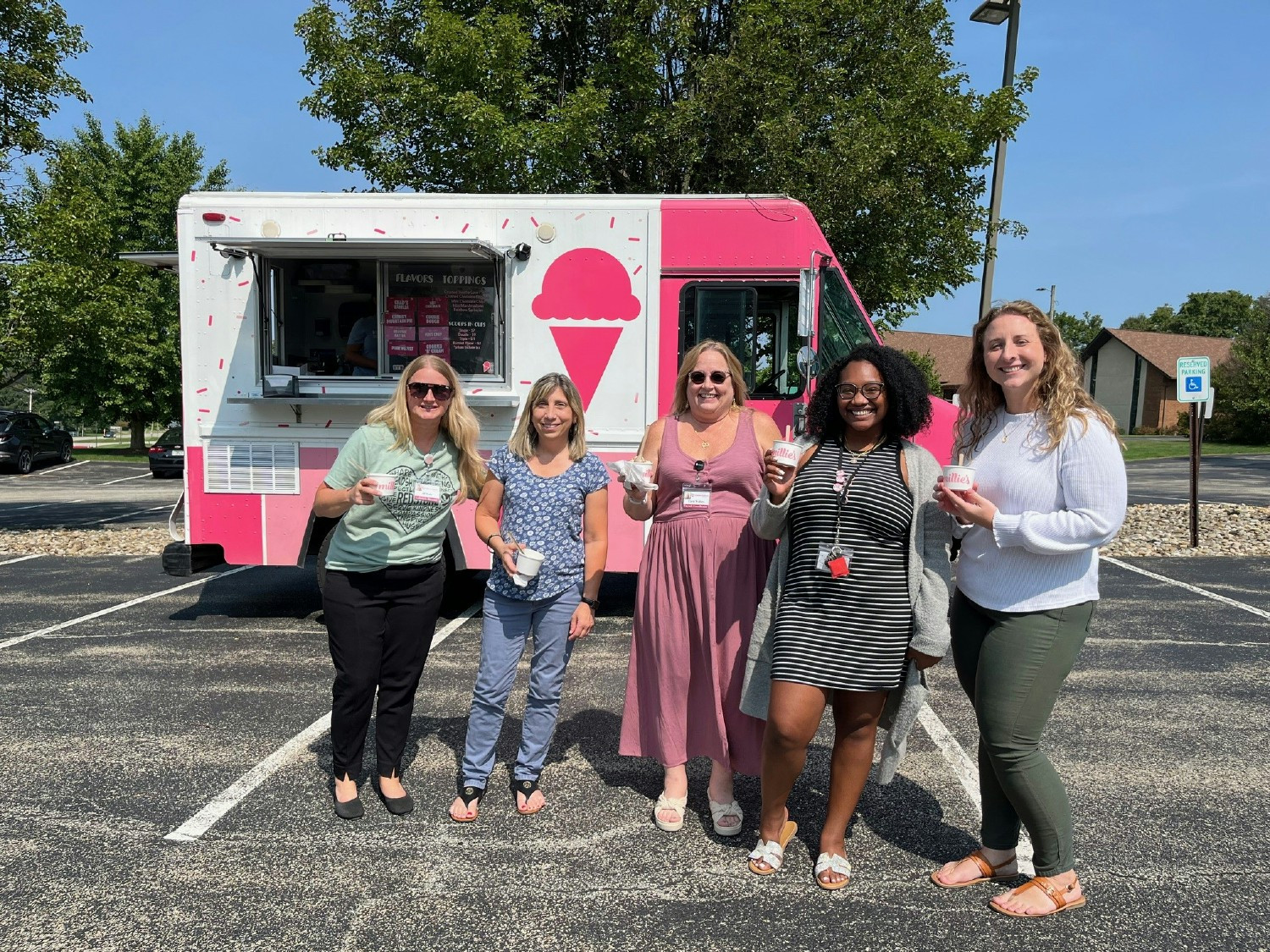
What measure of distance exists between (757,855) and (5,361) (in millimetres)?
11002

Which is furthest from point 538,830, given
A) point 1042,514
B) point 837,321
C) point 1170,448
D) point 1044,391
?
point 1170,448

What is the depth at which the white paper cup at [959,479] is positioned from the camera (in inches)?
106

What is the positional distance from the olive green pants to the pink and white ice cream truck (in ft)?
11.6

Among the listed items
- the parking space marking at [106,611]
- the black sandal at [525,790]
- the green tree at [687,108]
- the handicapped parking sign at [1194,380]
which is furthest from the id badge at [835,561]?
the handicapped parking sign at [1194,380]

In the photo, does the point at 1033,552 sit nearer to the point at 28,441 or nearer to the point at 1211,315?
the point at 28,441

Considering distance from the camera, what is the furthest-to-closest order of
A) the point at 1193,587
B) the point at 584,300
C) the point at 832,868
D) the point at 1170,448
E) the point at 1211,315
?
1. the point at 1211,315
2. the point at 1170,448
3. the point at 1193,587
4. the point at 584,300
5. the point at 832,868

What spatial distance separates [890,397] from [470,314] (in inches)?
158

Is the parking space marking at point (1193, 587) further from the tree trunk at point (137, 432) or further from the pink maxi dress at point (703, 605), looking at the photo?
the tree trunk at point (137, 432)

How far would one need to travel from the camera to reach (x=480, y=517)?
3.55 m

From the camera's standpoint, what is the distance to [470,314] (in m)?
6.39

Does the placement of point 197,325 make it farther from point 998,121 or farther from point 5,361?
point 998,121

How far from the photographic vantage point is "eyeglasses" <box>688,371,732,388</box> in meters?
3.38

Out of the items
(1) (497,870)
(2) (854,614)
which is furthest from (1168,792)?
(1) (497,870)

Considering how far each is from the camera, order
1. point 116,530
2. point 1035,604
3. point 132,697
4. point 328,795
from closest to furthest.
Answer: point 1035,604 < point 328,795 < point 132,697 < point 116,530
